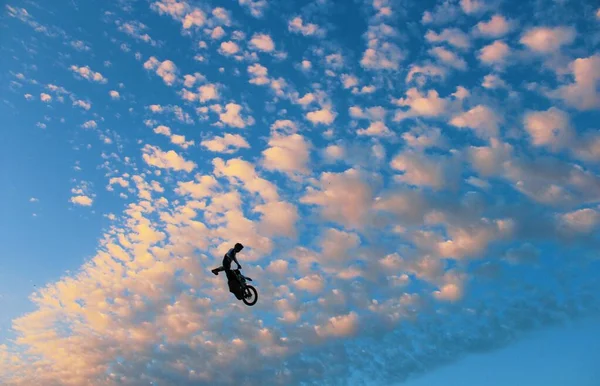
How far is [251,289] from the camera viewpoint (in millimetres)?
31422

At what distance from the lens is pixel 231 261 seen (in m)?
29.2

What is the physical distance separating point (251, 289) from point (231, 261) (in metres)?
3.15

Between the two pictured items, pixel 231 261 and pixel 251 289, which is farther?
pixel 251 289
